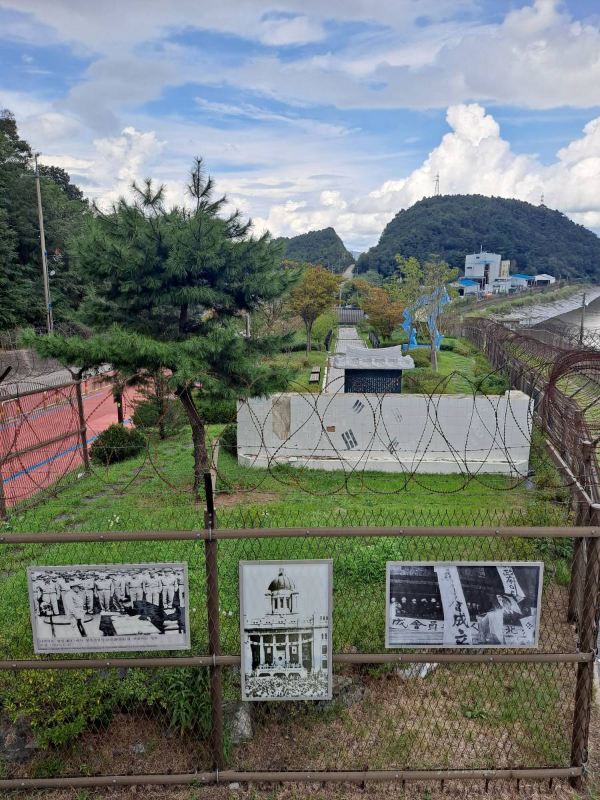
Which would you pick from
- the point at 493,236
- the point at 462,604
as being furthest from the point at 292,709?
the point at 493,236

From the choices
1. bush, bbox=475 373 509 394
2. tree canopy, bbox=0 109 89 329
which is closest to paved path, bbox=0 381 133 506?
bush, bbox=475 373 509 394

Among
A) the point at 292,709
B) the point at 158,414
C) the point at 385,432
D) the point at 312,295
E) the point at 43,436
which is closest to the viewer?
the point at 292,709

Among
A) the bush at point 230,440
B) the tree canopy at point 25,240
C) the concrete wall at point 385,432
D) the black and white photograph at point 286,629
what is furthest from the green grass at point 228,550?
the tree canopy at point 25,240

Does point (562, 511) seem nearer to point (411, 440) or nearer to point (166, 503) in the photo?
point (411, 440)

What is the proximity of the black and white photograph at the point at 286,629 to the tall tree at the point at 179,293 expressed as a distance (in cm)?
496

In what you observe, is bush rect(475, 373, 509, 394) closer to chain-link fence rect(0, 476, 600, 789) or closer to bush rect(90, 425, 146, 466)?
bush rect(90, 425, 146, 466)

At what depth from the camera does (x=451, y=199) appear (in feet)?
442

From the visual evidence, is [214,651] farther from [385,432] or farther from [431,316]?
[431,316]

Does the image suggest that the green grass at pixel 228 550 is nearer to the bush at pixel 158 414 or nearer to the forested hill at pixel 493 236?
the bush at pixel 158 414

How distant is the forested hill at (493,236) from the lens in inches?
4437

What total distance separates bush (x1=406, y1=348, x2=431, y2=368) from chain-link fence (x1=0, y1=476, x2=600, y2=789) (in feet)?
75.2

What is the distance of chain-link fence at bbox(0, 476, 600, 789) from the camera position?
364 cm

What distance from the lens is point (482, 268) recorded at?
350ft

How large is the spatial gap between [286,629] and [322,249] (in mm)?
120846
